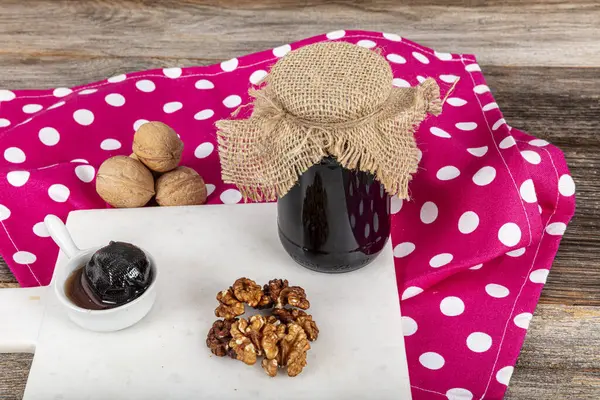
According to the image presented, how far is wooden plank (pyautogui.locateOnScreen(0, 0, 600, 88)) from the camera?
1.55m

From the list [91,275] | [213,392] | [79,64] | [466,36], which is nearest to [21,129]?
[79,64]

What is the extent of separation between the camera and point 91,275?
76 cm

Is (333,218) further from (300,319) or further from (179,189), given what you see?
(179,189)

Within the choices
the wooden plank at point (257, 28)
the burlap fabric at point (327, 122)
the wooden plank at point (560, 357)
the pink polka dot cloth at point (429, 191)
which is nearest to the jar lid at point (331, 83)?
the burlap fabric at point (327, 122)

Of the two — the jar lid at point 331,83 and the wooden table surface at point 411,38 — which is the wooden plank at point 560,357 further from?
the jar lid at point 331,83

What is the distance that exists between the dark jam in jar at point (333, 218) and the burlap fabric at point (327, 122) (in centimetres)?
2

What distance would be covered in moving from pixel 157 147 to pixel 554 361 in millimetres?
553

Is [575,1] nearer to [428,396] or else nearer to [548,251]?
[548,251]

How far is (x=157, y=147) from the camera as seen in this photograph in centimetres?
99

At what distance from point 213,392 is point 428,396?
0.27 m

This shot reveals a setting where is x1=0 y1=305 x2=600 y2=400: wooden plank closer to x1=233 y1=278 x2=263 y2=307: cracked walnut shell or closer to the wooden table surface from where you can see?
the wooden table surface

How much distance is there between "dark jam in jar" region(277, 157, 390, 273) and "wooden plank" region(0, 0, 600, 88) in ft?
2.59

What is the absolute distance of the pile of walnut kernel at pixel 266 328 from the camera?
2.39 ft

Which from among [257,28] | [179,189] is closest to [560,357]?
[179,189]
